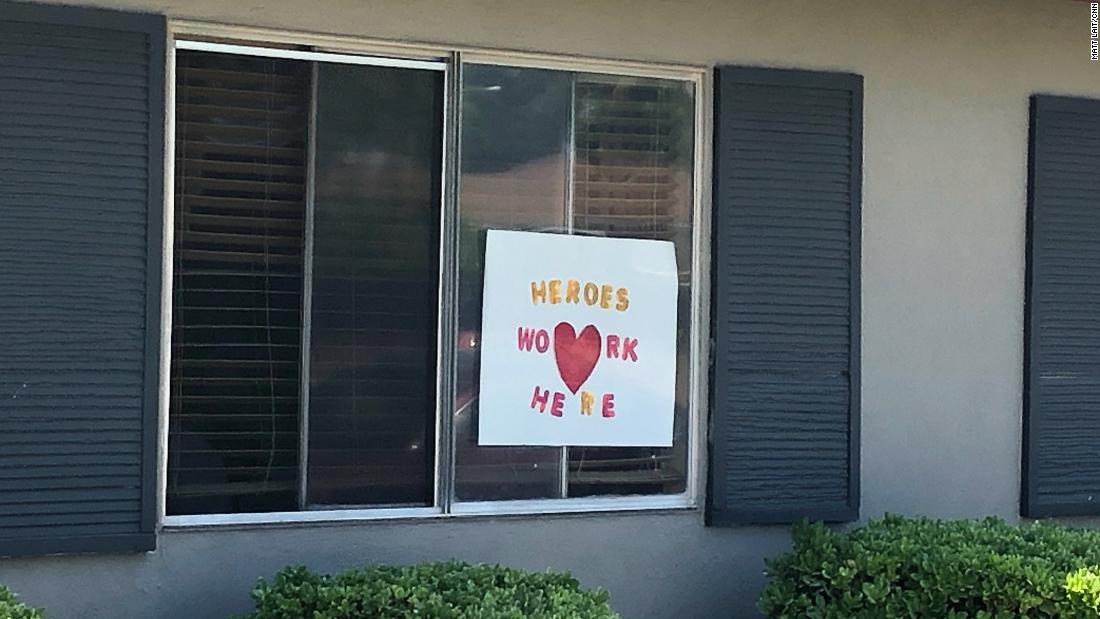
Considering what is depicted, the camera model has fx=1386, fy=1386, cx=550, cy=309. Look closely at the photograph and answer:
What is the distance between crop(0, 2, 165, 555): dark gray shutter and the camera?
503 centimetres

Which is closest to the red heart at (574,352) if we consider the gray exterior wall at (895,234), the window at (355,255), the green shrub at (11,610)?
the window at (355,255)

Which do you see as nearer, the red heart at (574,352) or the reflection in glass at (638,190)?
the red heart at (574,352)

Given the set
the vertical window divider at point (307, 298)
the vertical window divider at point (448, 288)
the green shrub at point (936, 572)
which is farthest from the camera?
the vertical window divider at point (448, 288)

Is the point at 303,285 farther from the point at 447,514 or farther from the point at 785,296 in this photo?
the point at 785,296

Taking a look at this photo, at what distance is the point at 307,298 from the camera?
5.60 m

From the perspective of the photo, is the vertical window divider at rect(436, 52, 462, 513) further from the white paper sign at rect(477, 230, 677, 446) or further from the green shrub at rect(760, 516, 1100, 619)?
the green shrub at rect(760, 516, 1100, 619)

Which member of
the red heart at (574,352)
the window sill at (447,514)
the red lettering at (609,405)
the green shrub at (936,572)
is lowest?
the green shrub at (936,572)

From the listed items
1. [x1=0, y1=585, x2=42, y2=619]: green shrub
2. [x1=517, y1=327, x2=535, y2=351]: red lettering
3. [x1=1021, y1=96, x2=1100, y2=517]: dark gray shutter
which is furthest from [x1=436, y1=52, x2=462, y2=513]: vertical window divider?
[x1=1021, y1=96, x2=1100, y2=517]: dark gray shutter

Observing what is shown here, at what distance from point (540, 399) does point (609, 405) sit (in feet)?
1.09

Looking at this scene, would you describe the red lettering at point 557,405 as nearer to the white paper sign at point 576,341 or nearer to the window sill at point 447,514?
the white paper sign at point 576,341

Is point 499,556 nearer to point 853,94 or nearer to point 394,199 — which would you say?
point 394,199

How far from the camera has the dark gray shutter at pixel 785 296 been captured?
6176 millimetres

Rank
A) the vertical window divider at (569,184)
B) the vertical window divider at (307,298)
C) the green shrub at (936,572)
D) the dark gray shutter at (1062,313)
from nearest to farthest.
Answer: the green shrub at (936,572)
the vertical window divider at (307,298)
the vertical window divider at (569,184)
the dark gray shutter at (1062,313)

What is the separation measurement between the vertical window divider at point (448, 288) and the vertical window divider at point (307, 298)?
0.54 metres
